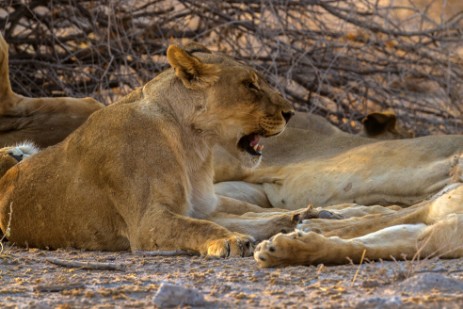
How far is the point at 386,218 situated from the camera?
3.86 metres

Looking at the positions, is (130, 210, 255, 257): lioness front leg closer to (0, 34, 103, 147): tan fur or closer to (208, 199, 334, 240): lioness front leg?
(208, 199, 334, 240): lioness front leg

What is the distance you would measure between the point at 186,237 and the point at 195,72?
81 cm

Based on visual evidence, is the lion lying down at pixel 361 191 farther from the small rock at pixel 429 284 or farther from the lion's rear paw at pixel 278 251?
the small rock at pixel 429 284

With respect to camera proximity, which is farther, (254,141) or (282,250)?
(254,141)

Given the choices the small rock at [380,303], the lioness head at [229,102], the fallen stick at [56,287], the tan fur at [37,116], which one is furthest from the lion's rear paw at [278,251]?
the tan fur at [37,116]

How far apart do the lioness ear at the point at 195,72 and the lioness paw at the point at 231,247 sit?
87 cm

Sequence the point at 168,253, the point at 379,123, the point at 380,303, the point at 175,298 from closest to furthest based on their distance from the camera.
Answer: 1. the point at 380,303
2. the point at 175,298
3. the point at 168,253
4. the point at 379,123

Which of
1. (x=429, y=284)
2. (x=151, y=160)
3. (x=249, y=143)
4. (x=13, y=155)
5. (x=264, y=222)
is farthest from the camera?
(x=13, y=155)

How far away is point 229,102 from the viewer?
4.27 m

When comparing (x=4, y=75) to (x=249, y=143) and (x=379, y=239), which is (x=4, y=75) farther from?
(x=379, y=239)

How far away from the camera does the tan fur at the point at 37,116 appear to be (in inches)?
221

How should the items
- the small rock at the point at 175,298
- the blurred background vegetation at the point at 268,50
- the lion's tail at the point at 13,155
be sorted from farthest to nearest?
the blurred background vegetation at the point at 268,50 → the lion's tail at the point at 13,155 → the small rock at the point at 175,298

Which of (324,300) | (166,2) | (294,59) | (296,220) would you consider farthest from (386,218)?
(166,2)

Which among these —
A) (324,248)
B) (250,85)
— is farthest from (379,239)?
(250,85)
